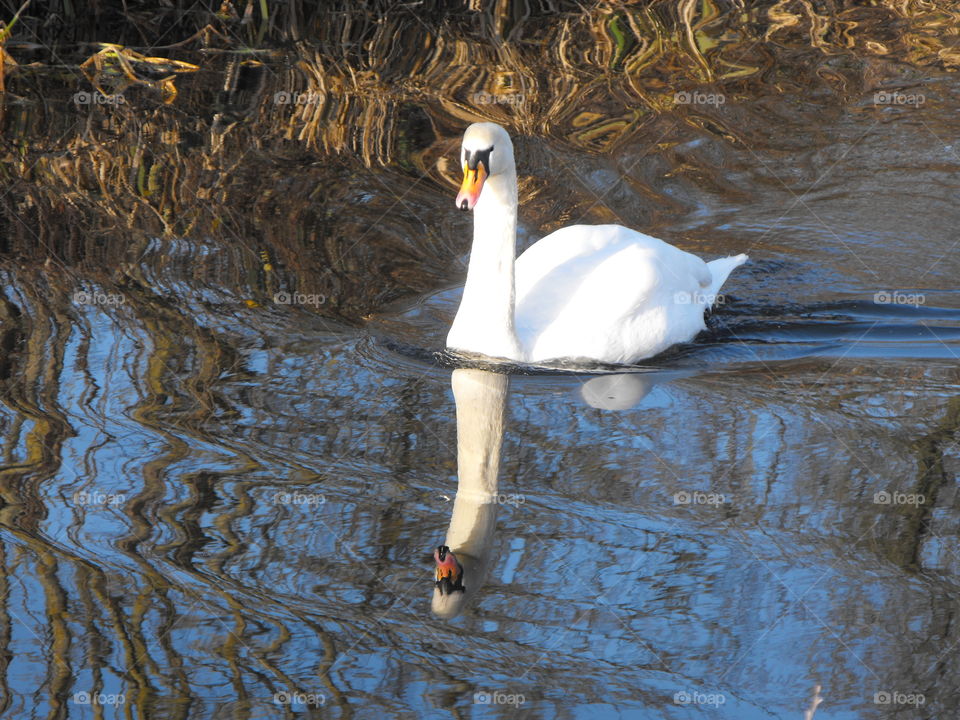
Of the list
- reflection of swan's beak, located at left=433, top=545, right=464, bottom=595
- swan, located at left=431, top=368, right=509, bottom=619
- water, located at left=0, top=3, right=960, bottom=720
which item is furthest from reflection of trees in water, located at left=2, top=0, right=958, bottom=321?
reflection of swan's beak, located at left=433, top=545, right=464, bottom=595

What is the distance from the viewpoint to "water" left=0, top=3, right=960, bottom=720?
464 cm

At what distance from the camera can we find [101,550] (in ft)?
17.4

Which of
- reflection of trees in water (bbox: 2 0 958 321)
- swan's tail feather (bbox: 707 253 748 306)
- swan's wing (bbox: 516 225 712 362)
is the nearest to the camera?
swan's wing (bbox: 516 225 712 362)

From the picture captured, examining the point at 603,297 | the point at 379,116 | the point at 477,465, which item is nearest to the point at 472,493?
the point at 477,465

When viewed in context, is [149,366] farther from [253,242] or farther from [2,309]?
[253,242]

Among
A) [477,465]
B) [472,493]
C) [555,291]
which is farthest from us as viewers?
[555,291]

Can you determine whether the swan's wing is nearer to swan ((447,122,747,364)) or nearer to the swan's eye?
swan ((447,122,747,364))

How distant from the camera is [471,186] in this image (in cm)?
646

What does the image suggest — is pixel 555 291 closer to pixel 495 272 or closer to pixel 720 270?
pixel 495 272

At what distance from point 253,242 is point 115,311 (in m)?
1.33

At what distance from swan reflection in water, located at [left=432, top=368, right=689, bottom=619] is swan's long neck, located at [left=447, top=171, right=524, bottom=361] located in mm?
193

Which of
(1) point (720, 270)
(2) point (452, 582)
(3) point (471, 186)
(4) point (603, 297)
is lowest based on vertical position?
(2) point (452, 582)

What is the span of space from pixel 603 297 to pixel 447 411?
1089 millimetres

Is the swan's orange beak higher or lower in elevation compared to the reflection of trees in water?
lower
